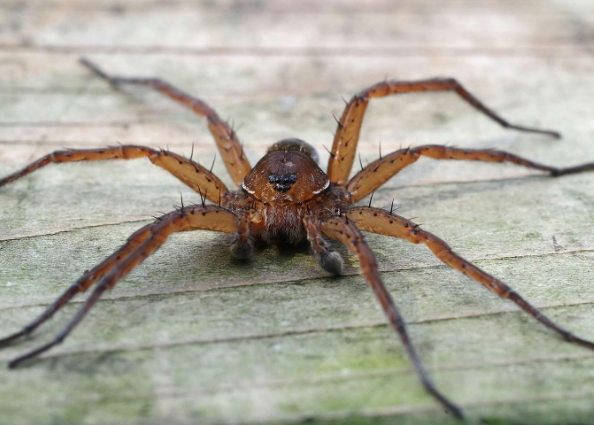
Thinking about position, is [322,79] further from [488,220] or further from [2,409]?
[2,409]

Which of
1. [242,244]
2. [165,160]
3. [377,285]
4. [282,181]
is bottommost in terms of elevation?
[377,285]

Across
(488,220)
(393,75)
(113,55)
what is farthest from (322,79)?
(488,220)

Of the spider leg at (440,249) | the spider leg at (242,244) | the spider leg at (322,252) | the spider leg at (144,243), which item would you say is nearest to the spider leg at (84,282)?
the spider leg at (144,243)

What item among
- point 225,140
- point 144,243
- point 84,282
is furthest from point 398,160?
point 84,282

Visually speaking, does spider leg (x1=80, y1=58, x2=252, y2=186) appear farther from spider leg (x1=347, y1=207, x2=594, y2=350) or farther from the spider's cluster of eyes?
spider leg (x1=347, y1=207, x2=594, y2=350)

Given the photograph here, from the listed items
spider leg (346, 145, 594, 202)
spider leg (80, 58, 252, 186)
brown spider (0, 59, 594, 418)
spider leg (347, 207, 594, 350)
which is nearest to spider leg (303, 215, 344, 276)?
brown spider (0, 59, 594, 418)

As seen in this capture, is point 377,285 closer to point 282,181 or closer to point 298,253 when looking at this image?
point 298,253
